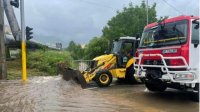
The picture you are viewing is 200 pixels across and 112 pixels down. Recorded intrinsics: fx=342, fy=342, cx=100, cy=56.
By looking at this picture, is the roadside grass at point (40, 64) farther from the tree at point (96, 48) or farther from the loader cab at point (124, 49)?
the tree at point (96, 48)

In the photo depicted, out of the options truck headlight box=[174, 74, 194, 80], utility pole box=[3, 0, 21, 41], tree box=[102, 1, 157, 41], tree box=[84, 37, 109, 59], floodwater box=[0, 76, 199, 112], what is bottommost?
floodwater box=[0, 76, 199, 112]

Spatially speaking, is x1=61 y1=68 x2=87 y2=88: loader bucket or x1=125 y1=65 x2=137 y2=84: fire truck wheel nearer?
x1=61 y1=68 x2=87 y2=88: loader bucket

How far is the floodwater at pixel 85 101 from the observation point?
959 cm

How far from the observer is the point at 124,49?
1653 centimetres

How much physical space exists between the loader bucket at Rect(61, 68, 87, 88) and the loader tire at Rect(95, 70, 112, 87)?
82 cm

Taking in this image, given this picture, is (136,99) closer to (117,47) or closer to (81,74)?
(81,74)

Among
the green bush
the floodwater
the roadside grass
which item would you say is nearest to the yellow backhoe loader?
the floodwater

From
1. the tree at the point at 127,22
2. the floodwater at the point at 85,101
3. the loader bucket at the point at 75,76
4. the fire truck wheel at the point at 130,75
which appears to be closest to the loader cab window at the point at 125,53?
the fire truck wheel at the point at 130,75

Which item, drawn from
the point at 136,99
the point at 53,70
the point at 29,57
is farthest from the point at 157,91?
the point at 29,57

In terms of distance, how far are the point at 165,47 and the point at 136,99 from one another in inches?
82.2

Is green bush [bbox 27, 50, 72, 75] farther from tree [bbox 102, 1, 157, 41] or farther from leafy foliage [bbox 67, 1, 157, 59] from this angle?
tree [bbox 102, 1, 157, 41]

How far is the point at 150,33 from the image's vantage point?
12.5 metres

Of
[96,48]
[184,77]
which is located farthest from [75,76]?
[96,48]

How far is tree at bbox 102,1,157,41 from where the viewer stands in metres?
41.9
